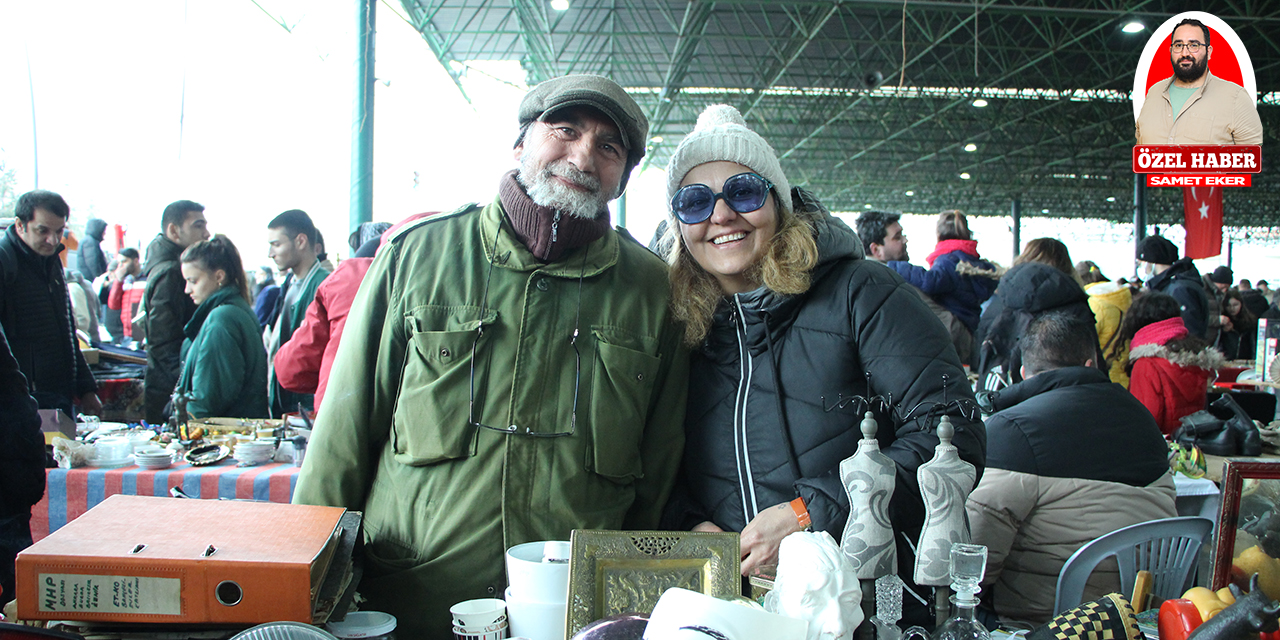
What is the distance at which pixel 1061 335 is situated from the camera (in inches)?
106

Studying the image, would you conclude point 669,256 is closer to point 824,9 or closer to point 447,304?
point 447,304

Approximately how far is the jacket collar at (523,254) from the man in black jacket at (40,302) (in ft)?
11.7

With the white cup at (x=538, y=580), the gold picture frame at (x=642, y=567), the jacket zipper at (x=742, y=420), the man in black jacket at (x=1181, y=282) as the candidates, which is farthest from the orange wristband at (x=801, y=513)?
the man in black jacket at (x=1181, y=282)

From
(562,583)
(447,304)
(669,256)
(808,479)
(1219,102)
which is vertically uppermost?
(1219,102)

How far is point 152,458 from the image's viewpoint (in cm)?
313

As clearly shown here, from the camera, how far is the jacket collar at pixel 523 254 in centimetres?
179

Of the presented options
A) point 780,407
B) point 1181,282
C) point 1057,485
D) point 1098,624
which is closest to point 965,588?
point 1098,624

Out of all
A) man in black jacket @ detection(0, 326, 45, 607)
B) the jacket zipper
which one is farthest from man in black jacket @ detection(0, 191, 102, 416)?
the jacket zipper

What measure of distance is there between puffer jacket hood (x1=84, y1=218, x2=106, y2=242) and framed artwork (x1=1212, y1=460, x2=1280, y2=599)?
952 cm

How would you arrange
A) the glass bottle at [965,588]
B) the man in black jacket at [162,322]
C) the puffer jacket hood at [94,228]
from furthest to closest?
1. the puffer jacket hood at [94,228]
2. the man in black jacket at [162,322]
3. the glass bottle at [965,588]

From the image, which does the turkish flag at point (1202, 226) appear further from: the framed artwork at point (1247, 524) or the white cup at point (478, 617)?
the white cup at point (478, 617)

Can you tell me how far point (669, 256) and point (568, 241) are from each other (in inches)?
12.0

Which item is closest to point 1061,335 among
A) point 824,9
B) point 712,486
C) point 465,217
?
point 712,486

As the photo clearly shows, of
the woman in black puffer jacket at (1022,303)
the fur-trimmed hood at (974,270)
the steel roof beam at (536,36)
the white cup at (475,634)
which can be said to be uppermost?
the steel roof beam at (536,36)
